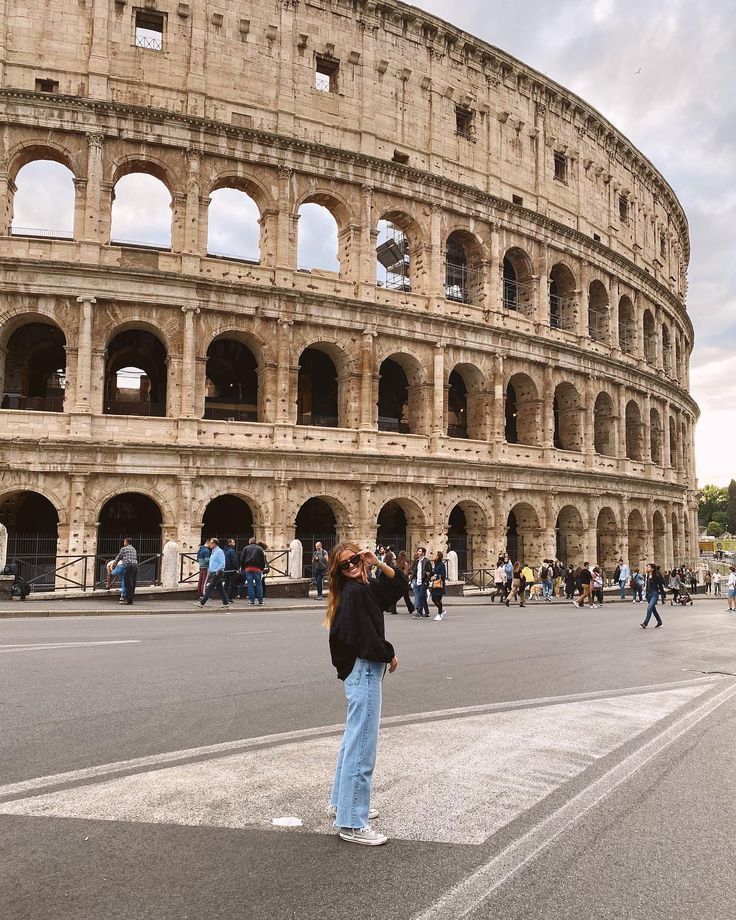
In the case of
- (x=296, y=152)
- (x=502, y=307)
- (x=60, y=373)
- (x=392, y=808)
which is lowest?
(x=392, y=808)

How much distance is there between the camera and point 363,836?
12.4ft

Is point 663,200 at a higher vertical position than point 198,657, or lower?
higher

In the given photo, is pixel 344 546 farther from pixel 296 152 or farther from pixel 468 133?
pixel 468 133

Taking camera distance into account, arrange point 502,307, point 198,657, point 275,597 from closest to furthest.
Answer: point 198,657
point 275,597
point 502,307

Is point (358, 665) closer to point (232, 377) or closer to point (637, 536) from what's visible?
point (232, 377)

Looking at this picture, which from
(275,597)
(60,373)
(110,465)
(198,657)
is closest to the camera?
(198,657)

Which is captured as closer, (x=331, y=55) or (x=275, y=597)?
(x=275, y=597)

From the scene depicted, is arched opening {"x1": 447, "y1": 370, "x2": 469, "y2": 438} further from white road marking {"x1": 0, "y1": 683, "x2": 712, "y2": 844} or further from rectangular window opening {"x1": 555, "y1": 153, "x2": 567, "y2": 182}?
white road marking {"x1": 0, "y1": 683, "x2": 712, "y2": 844}

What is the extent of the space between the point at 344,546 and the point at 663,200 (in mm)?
44493

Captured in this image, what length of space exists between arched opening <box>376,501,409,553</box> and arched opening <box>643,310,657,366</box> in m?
18.2

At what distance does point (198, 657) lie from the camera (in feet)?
30.8

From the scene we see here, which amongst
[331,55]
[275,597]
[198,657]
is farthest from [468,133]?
[198,657]

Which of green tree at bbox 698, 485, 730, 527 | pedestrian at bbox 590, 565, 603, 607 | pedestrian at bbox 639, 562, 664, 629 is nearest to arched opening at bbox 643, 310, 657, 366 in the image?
pedestrian at bbox 590, 565, 603, 607

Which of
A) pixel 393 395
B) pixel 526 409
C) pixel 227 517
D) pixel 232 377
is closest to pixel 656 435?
pixel 526 409
